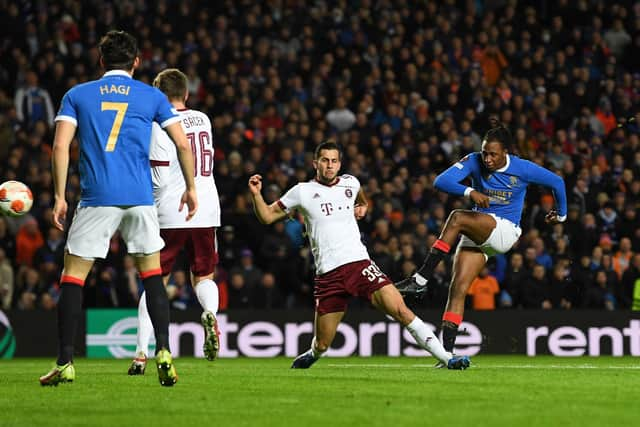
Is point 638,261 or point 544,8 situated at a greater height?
point 544,8

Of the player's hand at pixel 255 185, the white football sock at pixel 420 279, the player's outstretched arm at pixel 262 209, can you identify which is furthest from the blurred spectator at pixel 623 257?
the player's hand at pixel 255 185

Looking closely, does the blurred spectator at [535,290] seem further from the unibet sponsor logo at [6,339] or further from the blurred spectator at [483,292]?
the unibet sponsor logo at [6,339]

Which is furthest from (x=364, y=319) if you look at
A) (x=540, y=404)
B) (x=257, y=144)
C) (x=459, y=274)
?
(x=540, y=404)

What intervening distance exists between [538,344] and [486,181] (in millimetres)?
6340

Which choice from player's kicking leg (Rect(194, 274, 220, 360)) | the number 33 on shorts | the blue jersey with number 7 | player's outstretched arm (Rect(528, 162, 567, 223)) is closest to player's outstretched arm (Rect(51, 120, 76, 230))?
the blue jersey with number 7

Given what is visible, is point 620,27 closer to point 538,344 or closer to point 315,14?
point 315,14

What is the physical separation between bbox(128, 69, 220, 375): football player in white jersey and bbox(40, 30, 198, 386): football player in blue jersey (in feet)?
5.92

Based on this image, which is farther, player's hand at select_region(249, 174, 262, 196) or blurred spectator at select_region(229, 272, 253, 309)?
blurred spectator at select_region(229, 272, 253, 309)

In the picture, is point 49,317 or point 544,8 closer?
point 49,317

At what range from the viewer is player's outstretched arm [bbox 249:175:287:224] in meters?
10.3

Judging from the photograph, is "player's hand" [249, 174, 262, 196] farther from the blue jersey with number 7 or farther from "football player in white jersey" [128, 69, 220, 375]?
the blue jersey with number 7

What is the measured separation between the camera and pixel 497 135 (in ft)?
38.6

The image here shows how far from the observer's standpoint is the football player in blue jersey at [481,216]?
11672 millimetres

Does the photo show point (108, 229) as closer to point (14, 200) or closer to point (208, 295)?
point (14, 200)
